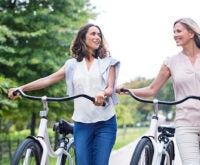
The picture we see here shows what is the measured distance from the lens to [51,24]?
53.6 feet

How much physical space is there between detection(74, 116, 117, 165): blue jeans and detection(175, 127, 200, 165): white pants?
0.65 m

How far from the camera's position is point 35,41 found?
53.7ft

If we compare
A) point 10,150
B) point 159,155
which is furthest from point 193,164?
point 10,150

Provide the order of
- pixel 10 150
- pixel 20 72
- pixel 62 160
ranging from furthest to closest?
pixel 10 150, pixel 20 72, pixel 62 160

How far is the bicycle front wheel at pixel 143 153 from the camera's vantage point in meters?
4.11

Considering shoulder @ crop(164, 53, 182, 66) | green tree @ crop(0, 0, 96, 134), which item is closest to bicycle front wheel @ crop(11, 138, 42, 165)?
shoulder @ crop(164, 53, 182, 66)

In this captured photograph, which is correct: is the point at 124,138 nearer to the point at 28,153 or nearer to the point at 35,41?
the point at 35,41

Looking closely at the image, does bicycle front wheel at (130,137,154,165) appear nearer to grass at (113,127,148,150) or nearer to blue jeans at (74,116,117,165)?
blue jeans at (74,116,117,165)

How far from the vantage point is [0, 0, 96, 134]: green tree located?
1595 centimetres

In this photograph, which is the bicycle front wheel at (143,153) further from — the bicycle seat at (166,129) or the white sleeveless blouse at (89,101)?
the bicycle seat at (166,129)

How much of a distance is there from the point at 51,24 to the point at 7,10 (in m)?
1.40

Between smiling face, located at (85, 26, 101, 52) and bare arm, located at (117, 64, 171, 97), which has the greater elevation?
smiling face, located at (85, 26, 101, 52)

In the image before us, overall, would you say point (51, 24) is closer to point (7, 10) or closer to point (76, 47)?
point (7, 10)

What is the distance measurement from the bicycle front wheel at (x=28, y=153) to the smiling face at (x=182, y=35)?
1463 mm
